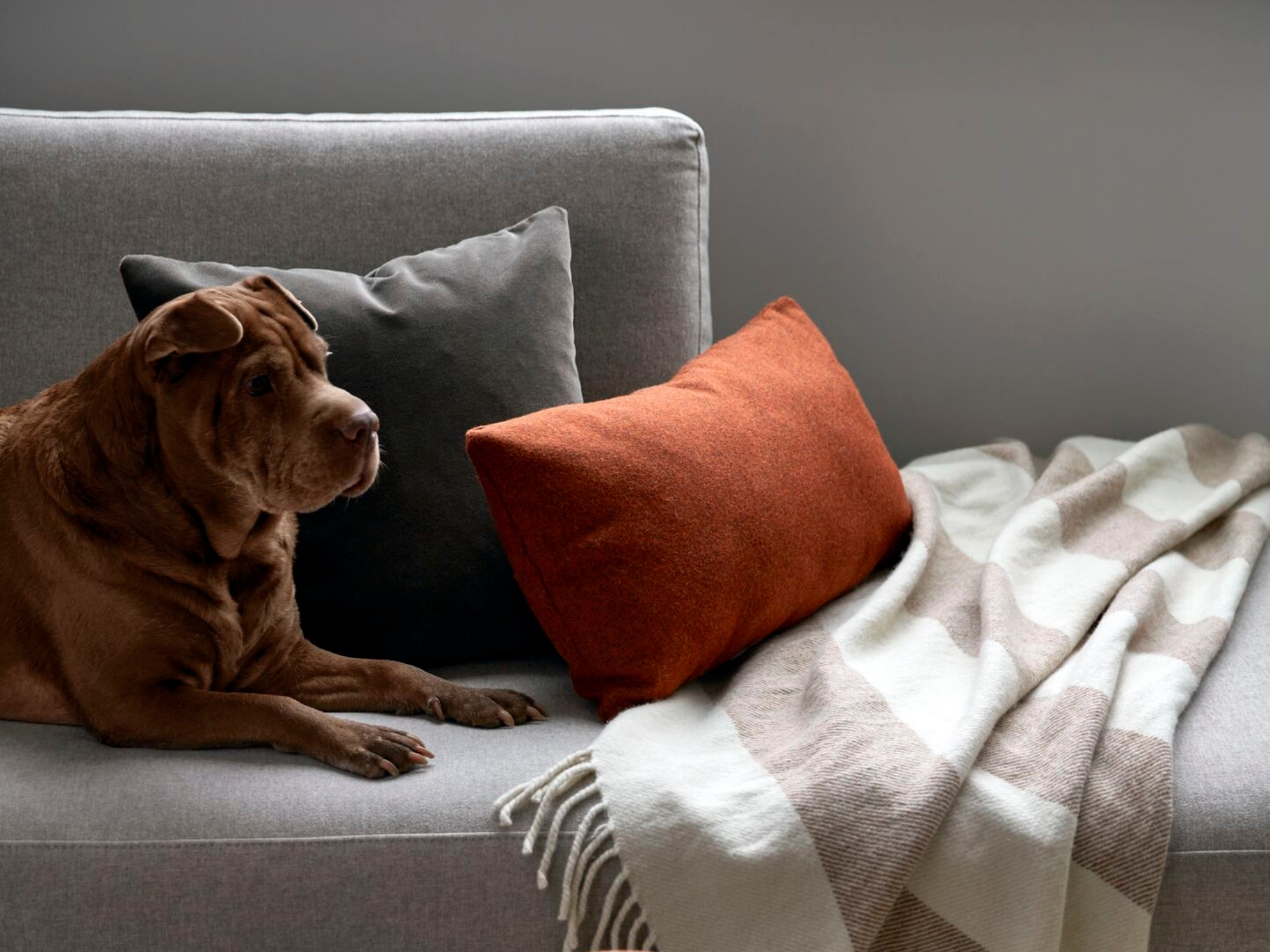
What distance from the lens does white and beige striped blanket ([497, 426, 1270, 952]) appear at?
3.68 feet

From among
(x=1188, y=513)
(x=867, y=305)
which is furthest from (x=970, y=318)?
(x=1188, y=513)

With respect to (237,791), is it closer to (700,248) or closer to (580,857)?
(580,857)

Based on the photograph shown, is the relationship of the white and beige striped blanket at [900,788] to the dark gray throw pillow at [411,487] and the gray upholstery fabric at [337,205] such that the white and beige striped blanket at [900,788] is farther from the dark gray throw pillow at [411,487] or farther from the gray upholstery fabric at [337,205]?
the gray upholstery fabric at [337,205]

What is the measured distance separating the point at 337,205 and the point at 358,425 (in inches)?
22.1

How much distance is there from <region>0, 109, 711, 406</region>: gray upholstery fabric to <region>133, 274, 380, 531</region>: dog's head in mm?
431

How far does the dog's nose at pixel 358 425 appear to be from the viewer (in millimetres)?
1275

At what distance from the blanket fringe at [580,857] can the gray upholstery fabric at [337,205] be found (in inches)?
28.0

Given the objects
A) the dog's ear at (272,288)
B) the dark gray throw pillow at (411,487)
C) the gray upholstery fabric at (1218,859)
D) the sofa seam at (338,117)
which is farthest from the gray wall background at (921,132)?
the gray upholstery fabric at (1218,859)

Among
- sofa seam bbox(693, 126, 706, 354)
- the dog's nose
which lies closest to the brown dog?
the dog's nose

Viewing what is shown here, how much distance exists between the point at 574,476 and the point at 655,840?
1.30 ft

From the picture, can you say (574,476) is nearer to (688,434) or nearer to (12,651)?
(688,434)

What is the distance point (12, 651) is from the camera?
1.33m

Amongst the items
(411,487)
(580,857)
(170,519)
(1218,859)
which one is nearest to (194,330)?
(170,519)

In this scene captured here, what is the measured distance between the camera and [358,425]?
4.19 ft
